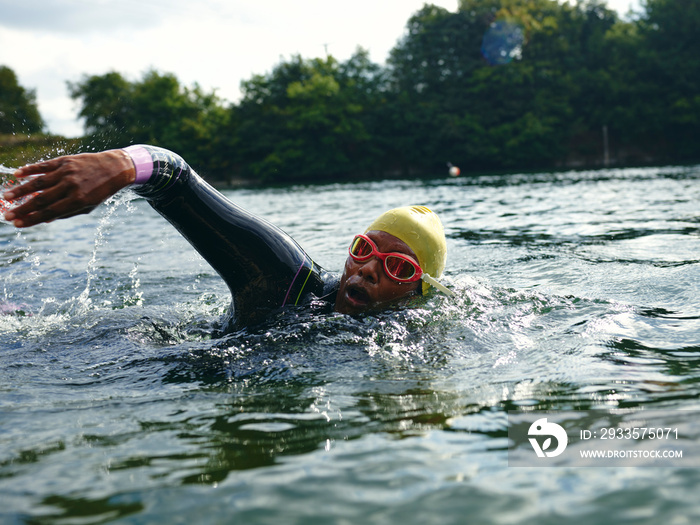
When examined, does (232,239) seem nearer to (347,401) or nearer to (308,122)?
(347,401)

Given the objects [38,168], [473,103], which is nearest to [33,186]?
[38,168]

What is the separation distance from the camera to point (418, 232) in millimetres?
4109

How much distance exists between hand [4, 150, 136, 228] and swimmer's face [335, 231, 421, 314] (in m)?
1.75

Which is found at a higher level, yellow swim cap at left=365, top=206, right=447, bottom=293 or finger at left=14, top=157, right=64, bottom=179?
finger at left=14, top=157, right=64, bottom=179

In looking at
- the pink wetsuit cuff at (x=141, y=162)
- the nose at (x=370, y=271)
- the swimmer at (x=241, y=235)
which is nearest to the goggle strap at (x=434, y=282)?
the swimmer at (x=241, y=235)

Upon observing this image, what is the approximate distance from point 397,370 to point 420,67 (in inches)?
2122

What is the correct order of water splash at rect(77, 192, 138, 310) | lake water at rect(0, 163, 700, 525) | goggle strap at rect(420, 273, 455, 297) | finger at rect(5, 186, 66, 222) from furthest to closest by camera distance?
goggle strap at rect(420, 273, 455, 297)
water splash at rect(77, 192, 138, 310)
finger at rect(5, 186, 66, 222)
lake water at rect(0, 163, 700, 525)

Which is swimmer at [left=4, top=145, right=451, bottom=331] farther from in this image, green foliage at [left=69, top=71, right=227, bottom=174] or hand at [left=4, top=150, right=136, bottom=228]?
green foliage at [left=69, top=71, right=227, bottom=174]

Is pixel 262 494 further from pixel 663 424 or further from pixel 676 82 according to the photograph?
pixel 676 82

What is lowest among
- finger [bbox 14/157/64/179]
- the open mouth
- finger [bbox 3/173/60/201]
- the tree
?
the open mouth

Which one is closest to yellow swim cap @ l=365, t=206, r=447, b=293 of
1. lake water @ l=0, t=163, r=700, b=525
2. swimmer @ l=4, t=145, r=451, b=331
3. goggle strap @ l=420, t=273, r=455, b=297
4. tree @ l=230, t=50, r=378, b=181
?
swimmer @ l=4, t=145, r=451, b=331

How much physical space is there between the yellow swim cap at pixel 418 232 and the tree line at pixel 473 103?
138 feet

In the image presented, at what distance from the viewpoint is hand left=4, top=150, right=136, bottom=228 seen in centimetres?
236

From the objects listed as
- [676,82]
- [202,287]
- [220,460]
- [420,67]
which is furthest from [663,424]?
[420,67]
